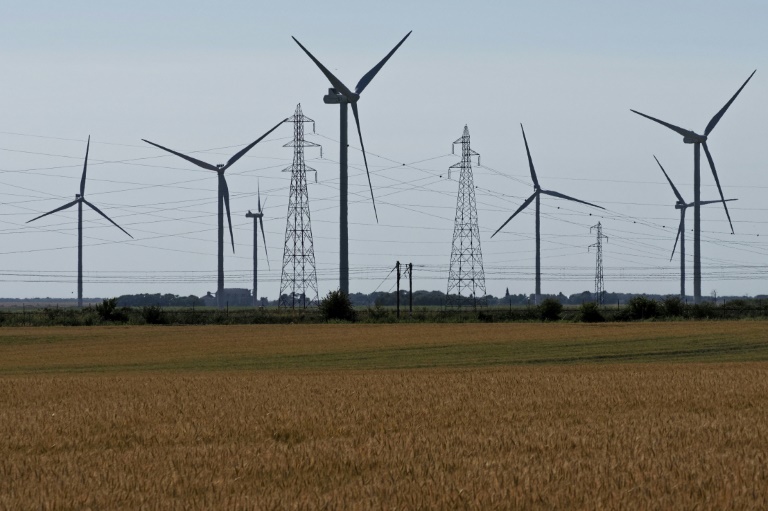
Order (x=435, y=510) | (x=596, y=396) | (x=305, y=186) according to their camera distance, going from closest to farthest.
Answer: (x=435, y=510) < (x=596, y=396) < (x=305, y=186)

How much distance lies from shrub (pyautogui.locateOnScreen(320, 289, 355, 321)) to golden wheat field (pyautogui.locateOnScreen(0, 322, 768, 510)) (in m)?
83.7

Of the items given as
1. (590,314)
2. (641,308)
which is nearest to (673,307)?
(641,308)

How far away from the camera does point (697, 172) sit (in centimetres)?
13688

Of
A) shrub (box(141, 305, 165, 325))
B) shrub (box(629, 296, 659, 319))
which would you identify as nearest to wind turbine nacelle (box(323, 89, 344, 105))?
shrub (box(141, 305, 165, 325))

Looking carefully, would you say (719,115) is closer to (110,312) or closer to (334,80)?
(334,80)

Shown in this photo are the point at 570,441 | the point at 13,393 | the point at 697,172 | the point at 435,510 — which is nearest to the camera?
the point at 435,510

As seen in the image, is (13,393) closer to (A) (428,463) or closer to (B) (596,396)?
(B) (596,396)

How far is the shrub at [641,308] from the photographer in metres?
124

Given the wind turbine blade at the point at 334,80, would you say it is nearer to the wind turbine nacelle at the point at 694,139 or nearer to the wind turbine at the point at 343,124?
the wind turbine at the point at 343,124

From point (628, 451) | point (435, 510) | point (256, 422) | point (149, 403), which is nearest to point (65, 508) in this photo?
point (435, 510)

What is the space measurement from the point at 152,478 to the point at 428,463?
12.1 ft

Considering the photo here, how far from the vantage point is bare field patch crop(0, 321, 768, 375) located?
54875 millimetres

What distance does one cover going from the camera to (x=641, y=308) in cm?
12444

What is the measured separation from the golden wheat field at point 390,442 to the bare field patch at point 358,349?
664 inches
